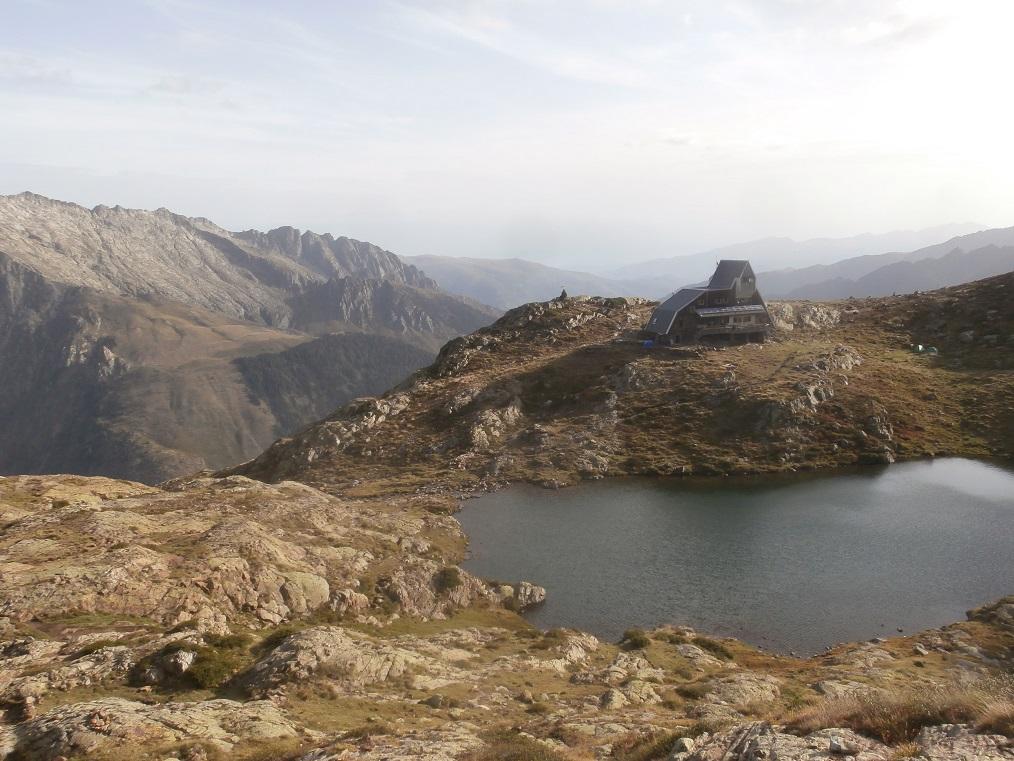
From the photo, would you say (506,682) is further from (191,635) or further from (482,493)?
(482,493)

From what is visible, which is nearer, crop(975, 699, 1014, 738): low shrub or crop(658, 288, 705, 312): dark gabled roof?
crop(975, 699, 1014, 738): low shrub

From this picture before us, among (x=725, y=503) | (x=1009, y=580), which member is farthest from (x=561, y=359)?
(x=1009, y=580)

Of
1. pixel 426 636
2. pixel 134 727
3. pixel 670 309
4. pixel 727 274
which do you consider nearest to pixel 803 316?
pixel 727 274

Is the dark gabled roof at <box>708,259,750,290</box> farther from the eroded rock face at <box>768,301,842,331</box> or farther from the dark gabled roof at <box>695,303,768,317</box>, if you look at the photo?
the eroded rock face at <box>768,301,842,331</box>

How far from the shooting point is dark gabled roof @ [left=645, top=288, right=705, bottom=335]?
113m

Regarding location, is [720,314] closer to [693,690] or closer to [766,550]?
[766,550]

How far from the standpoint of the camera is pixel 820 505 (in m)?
66.8

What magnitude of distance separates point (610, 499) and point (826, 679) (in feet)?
128

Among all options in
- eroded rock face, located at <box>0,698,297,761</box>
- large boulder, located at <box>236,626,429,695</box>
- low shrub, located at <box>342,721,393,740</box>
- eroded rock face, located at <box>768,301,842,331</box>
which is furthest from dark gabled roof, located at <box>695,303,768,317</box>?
eroded rock face, located at <box>0,698,297,761</box>

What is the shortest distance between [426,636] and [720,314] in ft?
300

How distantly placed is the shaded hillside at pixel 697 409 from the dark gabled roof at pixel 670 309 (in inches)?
231

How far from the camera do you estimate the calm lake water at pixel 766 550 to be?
151 feet

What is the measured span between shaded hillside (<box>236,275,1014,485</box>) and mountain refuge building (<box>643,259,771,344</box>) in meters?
5.10

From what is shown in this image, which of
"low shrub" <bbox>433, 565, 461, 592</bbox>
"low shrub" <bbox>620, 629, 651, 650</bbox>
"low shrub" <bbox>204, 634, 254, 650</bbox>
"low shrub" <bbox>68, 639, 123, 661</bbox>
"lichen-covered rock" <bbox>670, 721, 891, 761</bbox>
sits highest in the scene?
"lichen-covered rock" <bbox>670, 721, 891, 761</bbox>
